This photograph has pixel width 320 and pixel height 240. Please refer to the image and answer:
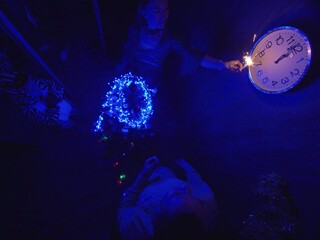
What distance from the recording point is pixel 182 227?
1.69 m

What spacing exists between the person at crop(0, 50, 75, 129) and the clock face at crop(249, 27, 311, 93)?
2534 mm

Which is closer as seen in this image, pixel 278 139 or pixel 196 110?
pixel 278 139

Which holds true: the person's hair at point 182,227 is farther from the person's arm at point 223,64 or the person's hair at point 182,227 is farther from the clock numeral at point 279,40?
the clock numeral at point 279,40

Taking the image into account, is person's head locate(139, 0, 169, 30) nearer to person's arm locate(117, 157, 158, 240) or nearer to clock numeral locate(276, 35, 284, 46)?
clock numeral locate(276, 35, 284, 46)

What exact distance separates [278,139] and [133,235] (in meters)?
1.90

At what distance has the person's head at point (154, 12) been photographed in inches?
96.1

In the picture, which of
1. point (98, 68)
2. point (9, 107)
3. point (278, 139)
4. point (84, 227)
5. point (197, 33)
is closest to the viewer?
point (278, 139)

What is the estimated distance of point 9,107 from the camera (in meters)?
2.59

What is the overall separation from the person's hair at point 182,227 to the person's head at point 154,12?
2371 mm

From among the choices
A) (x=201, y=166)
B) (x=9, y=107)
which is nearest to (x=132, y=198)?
(x=201, y=166)

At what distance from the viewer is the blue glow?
10.2ft

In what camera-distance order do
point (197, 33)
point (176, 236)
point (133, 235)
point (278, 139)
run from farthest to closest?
point (197, 33)
point (133, 235)
point (278, 139)
point (176, 236)

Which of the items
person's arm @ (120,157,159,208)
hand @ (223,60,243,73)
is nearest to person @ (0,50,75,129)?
person's arm @ (120,157,159,208)

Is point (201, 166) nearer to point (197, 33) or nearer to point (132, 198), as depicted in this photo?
point (132, 198)
